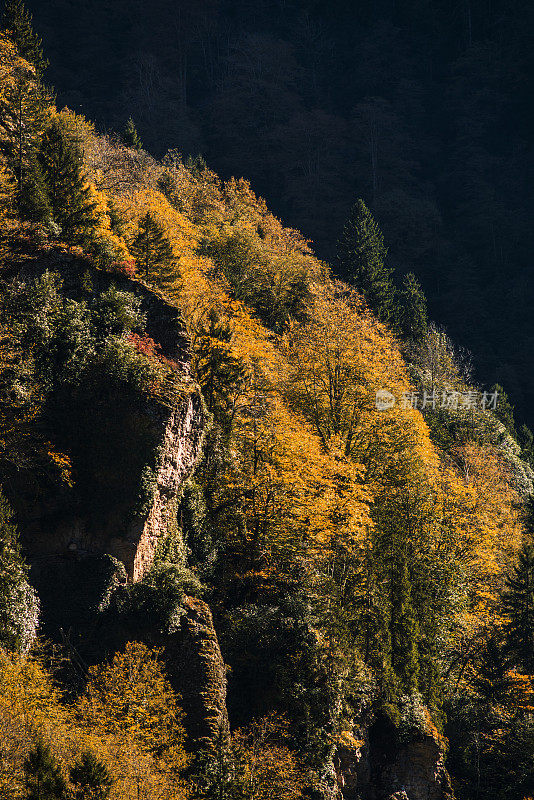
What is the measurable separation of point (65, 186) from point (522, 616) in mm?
31821

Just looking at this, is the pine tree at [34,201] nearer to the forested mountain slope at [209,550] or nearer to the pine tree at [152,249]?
the forested mountain slope at [209,550]

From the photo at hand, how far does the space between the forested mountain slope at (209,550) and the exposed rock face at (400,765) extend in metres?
0.09

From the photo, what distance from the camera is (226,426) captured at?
98.7 feet

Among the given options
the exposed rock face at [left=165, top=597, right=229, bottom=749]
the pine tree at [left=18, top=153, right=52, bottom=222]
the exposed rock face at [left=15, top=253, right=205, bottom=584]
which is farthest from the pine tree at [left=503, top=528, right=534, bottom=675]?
the pine tree at [left=18, top=153, right=52, bottom=222]

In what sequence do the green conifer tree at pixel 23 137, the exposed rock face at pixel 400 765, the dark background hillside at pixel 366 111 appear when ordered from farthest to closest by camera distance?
the dark background hillside at pixel 366 111 < the green conifer tree at pixel 23 137 < the exposed rock face at pixel 400 765

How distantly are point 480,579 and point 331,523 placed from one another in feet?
60.1

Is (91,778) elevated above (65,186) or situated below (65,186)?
below

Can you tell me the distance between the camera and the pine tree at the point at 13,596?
18.0m

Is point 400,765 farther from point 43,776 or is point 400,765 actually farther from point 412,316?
point 412,316

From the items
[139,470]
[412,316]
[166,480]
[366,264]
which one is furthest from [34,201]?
[412,316]

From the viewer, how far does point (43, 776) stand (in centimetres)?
1412

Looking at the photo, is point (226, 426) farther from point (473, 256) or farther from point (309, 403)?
point (473, 256)

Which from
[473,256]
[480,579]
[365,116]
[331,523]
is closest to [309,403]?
[331,523]

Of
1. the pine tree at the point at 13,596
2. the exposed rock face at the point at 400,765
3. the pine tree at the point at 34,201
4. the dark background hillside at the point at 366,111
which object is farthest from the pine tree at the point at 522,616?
the dark background hillside at the point at 366,111
